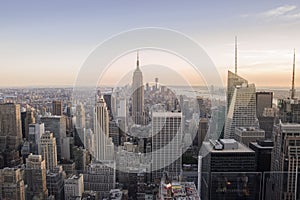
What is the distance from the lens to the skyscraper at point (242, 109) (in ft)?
12.4

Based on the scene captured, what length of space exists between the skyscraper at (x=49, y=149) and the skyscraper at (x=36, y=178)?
140 mm

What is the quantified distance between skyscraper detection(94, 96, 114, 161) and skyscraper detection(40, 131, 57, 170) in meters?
1.02

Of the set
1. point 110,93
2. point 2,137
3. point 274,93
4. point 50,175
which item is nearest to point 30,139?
point 2,137

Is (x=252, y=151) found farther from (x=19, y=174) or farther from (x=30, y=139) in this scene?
(x=30, y=139)

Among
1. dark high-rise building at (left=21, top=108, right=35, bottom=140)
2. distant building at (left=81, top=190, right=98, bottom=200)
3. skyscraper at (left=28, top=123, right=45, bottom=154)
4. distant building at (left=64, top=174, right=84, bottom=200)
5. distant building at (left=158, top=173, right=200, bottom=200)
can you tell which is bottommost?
distant building at (left=81, top=190, right=98, bottom=200)

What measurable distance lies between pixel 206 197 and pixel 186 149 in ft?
2.03

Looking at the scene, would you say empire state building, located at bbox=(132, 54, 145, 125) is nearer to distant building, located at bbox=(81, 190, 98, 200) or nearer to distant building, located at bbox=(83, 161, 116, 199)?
distant building, located at bbox=(83, 161, 116, 199)

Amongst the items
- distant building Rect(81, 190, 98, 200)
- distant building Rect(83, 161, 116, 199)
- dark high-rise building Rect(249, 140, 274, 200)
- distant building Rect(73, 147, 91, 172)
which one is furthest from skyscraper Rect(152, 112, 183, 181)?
dark high-rise building Rect(249, 140, 274, 200)

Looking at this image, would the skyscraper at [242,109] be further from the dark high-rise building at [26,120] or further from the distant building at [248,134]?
the dark high-rise building at [26,120]

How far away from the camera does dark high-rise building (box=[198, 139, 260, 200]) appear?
294 centimetres

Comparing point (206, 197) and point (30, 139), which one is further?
point (30, 139)

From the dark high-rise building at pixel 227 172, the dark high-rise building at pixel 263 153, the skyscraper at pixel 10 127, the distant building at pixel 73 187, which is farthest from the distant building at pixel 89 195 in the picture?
the dark high-rise building at pixel 263 153

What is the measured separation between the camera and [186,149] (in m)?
2.80

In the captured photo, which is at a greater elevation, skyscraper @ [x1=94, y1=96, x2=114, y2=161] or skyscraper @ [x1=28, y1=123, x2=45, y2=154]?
skyscraper @ [x1=94, y1=96, x2=114, y2=161]
